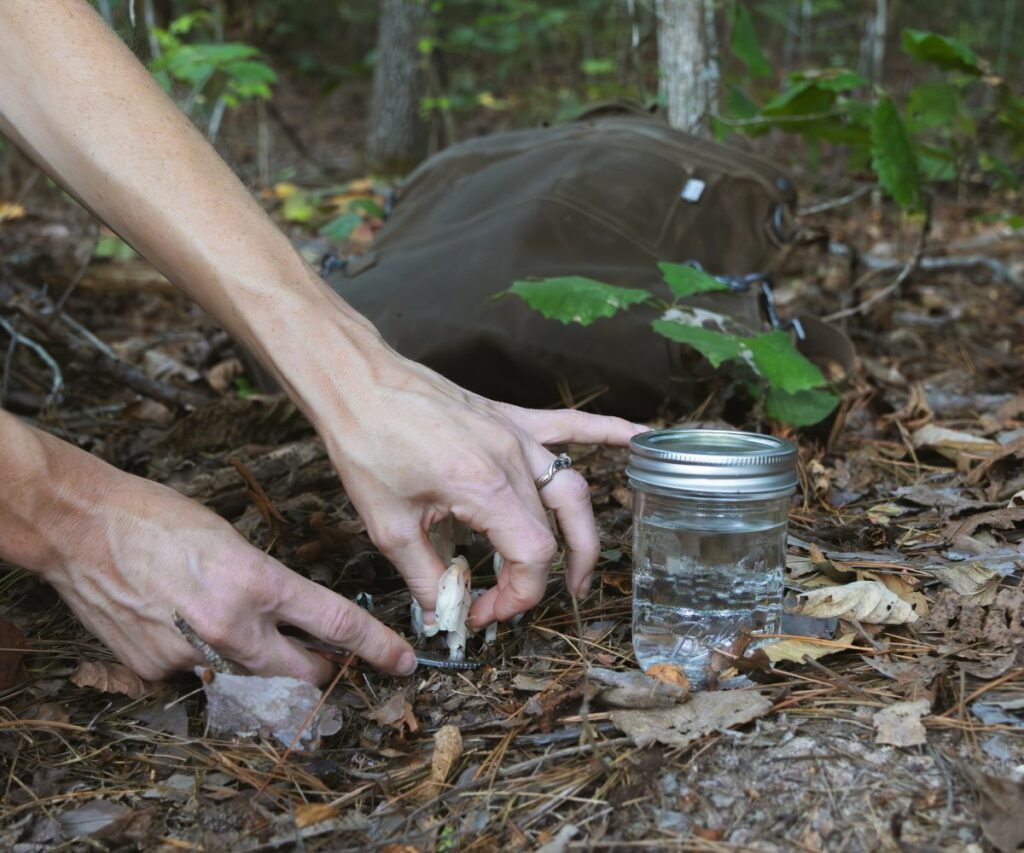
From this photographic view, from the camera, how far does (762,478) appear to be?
1.71 meters

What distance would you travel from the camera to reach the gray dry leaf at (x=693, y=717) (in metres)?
1.55

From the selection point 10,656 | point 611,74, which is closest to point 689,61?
point 10,656

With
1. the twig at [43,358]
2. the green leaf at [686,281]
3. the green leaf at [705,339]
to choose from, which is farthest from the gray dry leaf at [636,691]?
the twig at [43,358]

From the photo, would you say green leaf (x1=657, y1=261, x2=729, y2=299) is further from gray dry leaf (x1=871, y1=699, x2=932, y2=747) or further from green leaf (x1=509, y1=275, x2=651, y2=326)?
gray dry leaf (x1=871, y1=699, x2=932, y2=747)

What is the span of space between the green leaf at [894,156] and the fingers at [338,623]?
268 centimetres

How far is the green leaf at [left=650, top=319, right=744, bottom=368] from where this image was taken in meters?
2.61

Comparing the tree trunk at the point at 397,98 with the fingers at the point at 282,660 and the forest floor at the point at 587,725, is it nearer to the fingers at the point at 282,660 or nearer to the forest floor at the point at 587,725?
the forest floor at the point at 587,725

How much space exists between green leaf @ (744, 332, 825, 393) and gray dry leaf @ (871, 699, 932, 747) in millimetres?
1187

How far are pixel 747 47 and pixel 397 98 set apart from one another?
5755 millimetres

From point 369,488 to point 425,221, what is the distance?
7.08 feet

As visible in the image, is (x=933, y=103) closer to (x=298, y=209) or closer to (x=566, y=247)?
(x=566, y=247)

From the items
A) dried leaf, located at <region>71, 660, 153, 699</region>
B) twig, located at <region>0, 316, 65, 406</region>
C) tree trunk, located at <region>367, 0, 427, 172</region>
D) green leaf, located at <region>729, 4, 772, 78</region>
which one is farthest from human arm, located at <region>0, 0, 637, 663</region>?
tree trunk, located at <region>367, 0, 427, 172</region>

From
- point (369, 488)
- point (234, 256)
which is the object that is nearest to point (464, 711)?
point (369, 488)

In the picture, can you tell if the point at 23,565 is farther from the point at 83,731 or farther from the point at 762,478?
the point at 762,478
